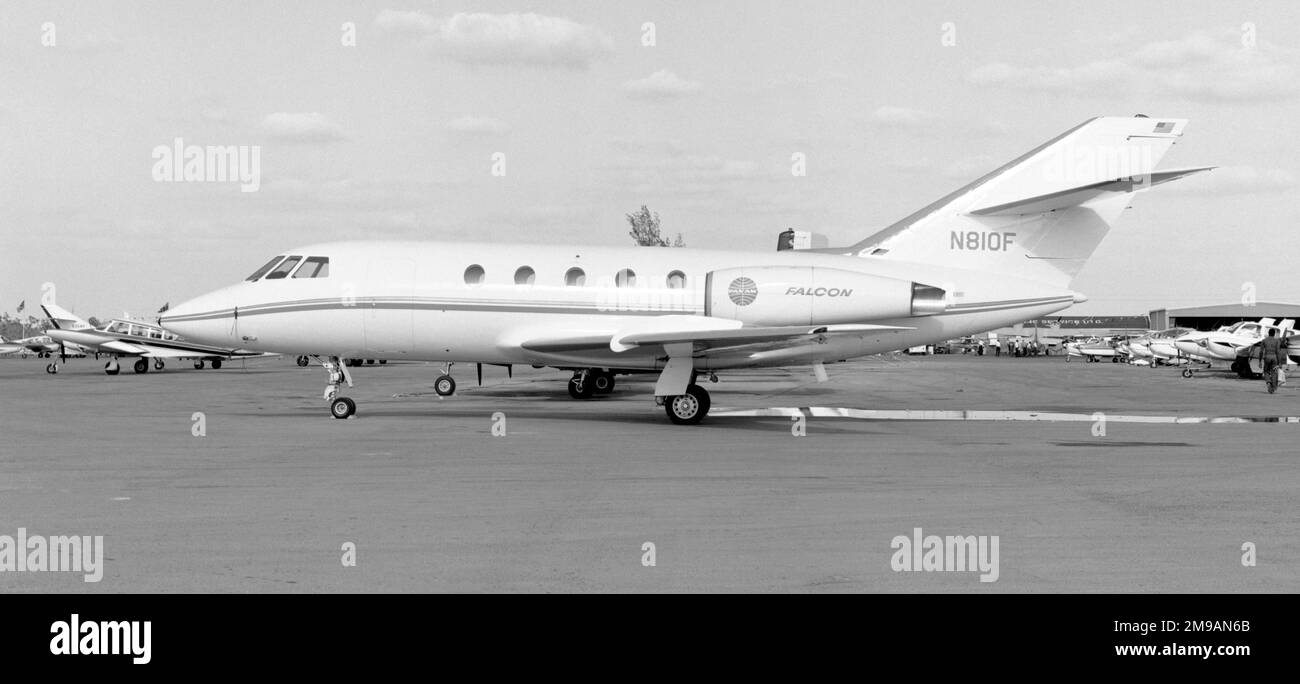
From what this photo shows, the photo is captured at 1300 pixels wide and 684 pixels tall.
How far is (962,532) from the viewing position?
351 inches

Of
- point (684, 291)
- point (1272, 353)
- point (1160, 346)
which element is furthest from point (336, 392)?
point (1160, 346)

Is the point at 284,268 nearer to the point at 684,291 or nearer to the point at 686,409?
the point at 684,291

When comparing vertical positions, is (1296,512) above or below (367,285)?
below

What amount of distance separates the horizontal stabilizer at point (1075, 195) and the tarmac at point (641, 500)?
4.26 m

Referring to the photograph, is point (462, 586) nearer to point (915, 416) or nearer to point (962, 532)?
point (962, 532)

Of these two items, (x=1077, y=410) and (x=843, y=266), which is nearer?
(x=843, y=266)

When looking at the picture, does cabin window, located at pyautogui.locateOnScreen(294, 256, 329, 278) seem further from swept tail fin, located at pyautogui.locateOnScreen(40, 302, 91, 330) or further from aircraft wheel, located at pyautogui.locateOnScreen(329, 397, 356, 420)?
swept tail fin, located at pyautogui.locateOnScreen(40, 302, 91, 330)

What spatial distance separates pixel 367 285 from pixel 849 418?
10.2 metres

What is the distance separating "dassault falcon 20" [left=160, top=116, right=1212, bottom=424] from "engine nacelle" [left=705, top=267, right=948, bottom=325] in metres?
0.03

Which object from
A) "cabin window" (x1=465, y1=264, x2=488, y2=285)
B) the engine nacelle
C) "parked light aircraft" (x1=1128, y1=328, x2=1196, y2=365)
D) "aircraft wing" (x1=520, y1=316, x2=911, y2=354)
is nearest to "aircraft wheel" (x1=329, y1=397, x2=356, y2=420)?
"cabin window" (x1=465, y1=264, x2=488, y2=285)

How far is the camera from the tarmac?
726 centimetres
